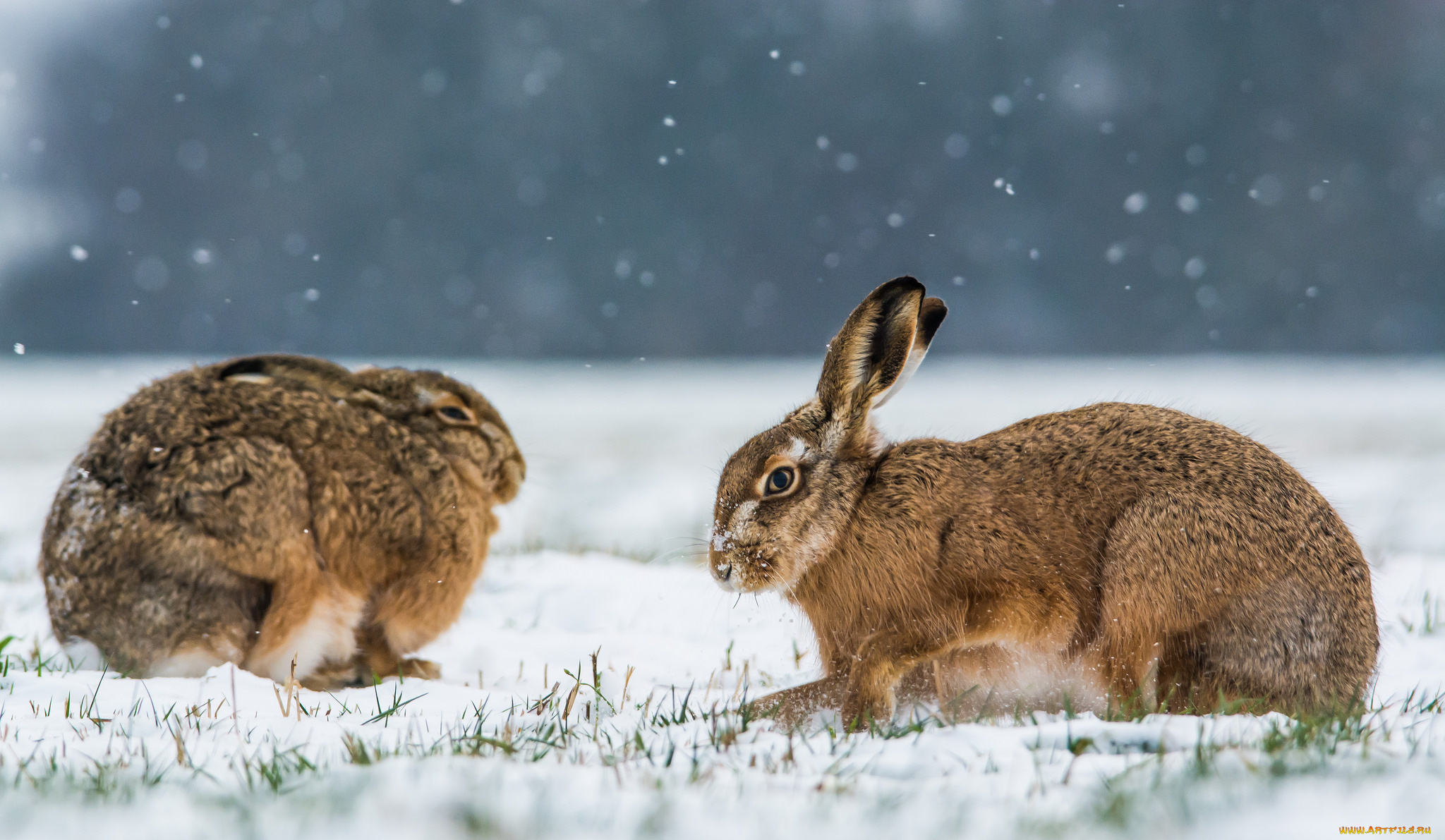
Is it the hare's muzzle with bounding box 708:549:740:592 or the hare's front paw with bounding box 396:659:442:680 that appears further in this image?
the hare's front paw with bounding box 396:659:442:680

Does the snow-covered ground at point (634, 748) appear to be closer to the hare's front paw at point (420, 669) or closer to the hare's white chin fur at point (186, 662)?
the hare's front paw at point (420, 669)

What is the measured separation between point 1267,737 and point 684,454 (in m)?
13.3

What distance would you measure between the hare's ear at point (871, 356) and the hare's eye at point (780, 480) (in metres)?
0.22

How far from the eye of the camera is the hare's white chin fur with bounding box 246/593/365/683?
4.84 metres

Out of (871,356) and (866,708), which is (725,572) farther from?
(871,356)

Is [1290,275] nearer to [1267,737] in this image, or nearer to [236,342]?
[236,342]

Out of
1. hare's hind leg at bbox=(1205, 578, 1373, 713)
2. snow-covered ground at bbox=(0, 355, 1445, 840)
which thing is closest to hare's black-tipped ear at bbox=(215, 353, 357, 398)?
snow-covered ground at bbox=(0, 355, 1445, 840)

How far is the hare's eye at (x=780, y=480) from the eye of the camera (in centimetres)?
408

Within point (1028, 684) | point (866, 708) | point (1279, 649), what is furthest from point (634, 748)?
point (1279, 649)

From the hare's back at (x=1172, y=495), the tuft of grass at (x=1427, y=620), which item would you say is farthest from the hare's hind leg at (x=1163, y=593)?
the tuft of grass at (x=1427, y=620)

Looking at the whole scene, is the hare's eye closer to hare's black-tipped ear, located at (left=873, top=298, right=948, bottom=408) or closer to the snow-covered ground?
hare's black-tipped ear, located at (left=873, top=298, right=948, bottom=408)

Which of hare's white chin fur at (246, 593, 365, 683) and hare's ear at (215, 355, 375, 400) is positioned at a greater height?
hare's ear at (215, 355, 375, 400)

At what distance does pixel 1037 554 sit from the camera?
12.4 ft

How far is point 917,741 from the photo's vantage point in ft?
10.3
